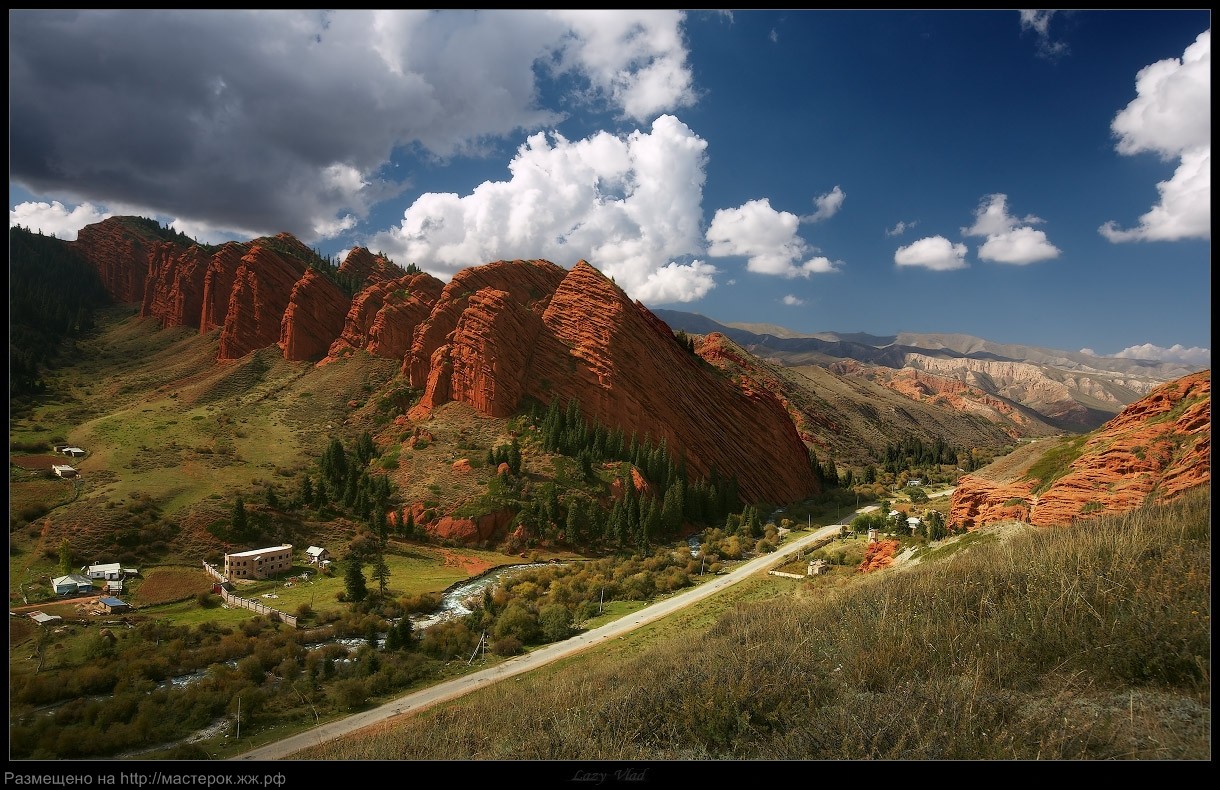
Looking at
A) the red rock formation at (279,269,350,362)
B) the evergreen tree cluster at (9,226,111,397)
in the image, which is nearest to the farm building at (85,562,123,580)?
the red rock formation at (279,269,350,362)

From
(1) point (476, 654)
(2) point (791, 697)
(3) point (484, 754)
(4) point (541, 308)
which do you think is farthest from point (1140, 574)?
(4) point (541, 308)

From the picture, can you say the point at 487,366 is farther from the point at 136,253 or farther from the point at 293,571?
the point at 136,253

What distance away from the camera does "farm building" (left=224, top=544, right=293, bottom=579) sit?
2843 cm

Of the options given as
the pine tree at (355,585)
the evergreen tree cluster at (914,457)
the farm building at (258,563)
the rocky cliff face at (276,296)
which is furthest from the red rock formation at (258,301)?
the evergreen tree cluster at (914,457)

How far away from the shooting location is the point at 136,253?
12556cm

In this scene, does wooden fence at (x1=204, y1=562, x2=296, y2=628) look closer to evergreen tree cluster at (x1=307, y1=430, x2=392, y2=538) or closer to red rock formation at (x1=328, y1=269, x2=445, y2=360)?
evergreen tree cluster at (x1=307, y1=430, x2=392, y2=538)

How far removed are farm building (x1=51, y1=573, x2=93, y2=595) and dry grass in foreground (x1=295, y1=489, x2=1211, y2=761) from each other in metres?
29.2

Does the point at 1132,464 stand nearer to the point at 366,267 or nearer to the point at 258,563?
the point at 258,563

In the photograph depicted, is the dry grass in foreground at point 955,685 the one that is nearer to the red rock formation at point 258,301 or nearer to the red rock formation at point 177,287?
the red rock formation at point 258,301

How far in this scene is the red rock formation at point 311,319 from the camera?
74.6 m

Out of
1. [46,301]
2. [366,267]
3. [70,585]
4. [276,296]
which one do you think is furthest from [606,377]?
[46,301]

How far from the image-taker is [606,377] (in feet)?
178

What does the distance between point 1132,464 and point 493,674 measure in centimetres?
2384
